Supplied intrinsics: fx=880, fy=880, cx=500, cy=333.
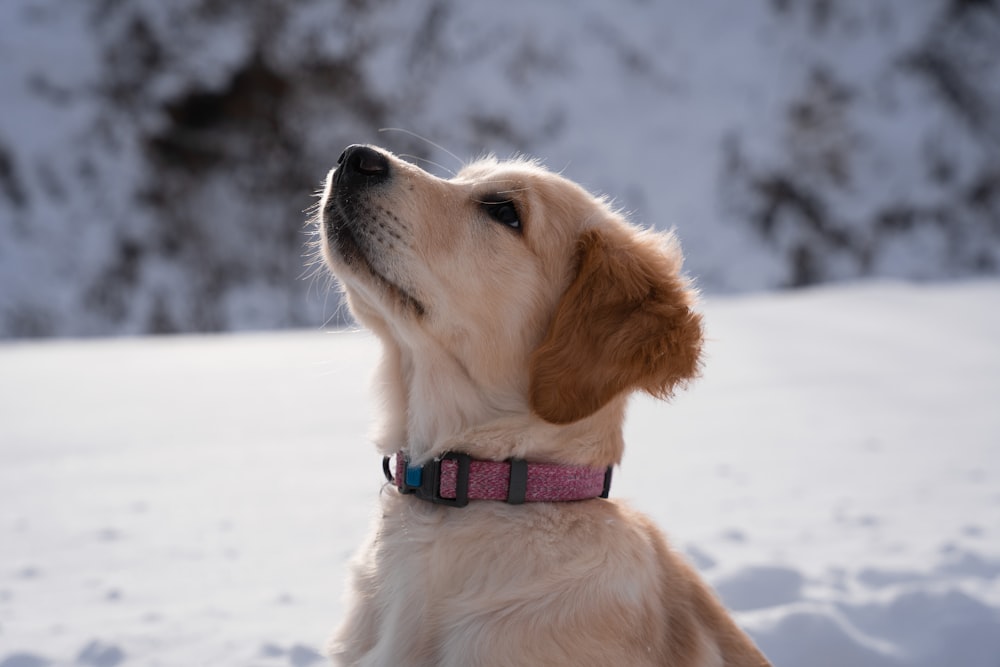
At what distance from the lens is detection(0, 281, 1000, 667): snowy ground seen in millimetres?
2605

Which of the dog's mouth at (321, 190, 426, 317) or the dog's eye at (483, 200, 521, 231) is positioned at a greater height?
the dog's eye at (483, 200, 521, 231)

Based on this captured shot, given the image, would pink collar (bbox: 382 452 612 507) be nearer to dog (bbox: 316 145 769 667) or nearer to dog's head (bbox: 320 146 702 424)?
dog (bbox: 316 145 769 667)

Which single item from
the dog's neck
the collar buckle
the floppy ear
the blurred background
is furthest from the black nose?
the blurred background

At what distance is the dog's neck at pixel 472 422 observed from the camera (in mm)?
1938

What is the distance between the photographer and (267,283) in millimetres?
12727

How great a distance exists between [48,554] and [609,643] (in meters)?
2.35

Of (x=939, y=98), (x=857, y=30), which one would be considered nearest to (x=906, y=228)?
(x=939, y=98)

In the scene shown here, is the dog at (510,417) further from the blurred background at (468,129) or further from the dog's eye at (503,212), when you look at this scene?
the blurred background at (468,129)

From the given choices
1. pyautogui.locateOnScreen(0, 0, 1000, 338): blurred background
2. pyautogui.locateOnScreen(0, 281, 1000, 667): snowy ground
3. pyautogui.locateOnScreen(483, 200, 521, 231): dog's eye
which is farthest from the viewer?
pyautogui.locateOnScreen(0, 0, 1000, 338): blurred background

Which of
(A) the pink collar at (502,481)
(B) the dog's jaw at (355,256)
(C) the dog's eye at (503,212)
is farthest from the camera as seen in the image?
Result: (C) the dog's eye at (503,212)

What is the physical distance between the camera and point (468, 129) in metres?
14.4

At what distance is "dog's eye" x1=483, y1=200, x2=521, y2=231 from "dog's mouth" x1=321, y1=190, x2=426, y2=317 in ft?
1.07

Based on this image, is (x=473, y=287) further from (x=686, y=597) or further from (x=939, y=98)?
(x=939, y=98)

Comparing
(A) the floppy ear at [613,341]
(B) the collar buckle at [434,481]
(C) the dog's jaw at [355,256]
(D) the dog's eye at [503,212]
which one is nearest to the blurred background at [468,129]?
(D) the dog's eye at [503,212]
